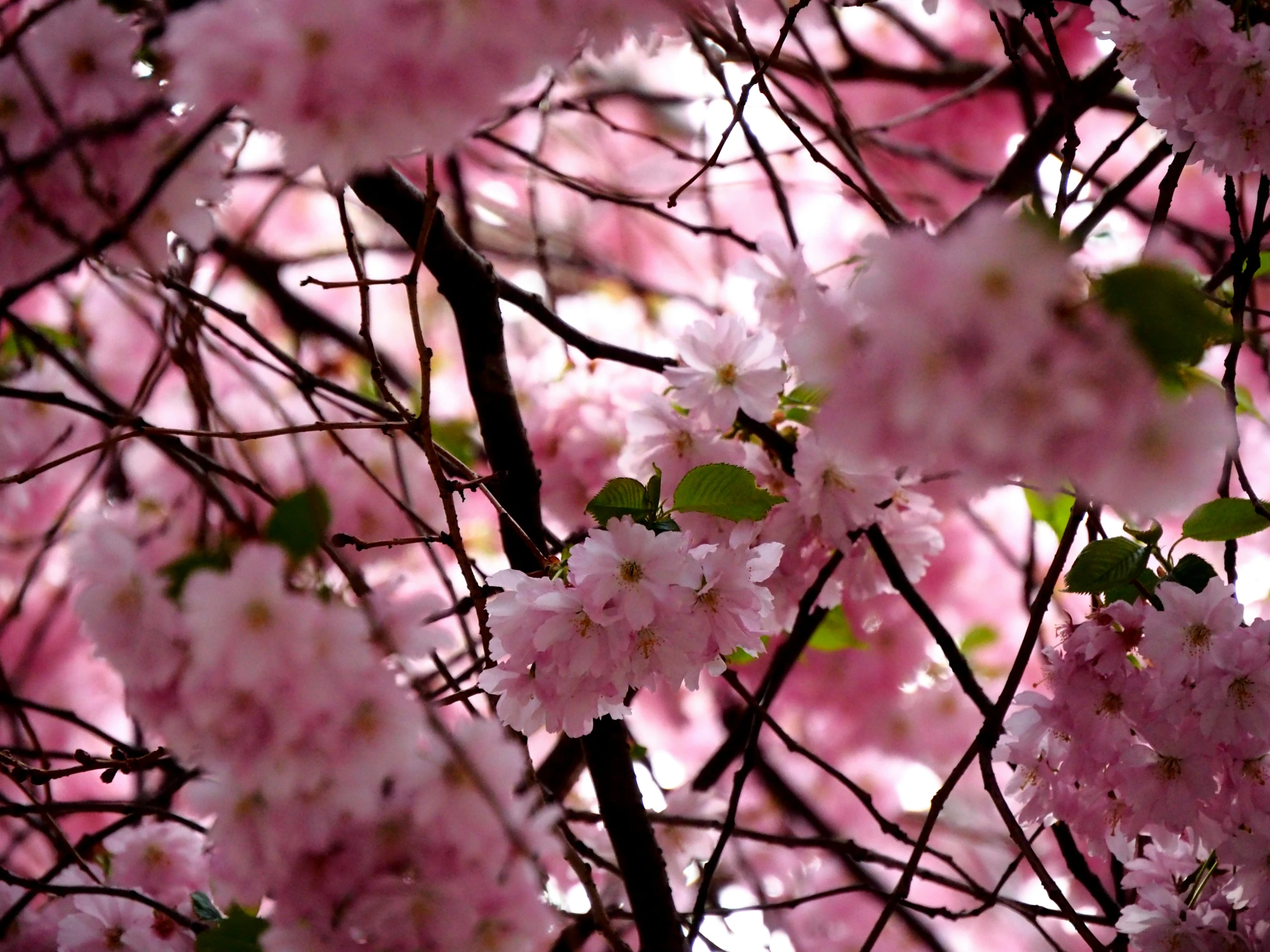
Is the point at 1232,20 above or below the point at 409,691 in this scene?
above

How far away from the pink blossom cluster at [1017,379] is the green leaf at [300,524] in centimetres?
23

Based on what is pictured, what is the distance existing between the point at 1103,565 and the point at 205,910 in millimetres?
677

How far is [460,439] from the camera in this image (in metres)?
1.37

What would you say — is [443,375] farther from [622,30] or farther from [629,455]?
[622,30]

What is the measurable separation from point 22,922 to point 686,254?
2254 millimetres

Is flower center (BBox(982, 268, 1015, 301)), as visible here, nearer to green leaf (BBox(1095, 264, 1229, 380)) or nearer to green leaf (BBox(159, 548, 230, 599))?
green leaf (BBox(1095, 264, 1229, 380))

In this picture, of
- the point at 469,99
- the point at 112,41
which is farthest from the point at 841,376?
the point at 112,41

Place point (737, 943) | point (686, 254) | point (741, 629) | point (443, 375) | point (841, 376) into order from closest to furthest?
point (841, 376)
point (741, 629)
point (737, 943)
point (443, 375)
point (686, 254)

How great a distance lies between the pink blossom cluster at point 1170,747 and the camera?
714 mm

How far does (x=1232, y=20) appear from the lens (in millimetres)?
731

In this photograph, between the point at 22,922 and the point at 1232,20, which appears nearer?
the point at 1232,20

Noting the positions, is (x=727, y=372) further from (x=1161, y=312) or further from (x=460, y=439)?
(x=460, y=439)

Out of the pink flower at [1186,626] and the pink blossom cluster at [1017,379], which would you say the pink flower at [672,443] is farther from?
the pink blossom cluster at [1017,379]

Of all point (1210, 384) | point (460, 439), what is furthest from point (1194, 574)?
point (460, 439)
